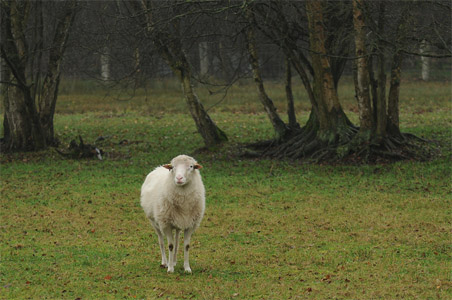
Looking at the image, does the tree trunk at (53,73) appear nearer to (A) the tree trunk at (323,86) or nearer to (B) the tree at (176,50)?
(B) the tree at (176,50)

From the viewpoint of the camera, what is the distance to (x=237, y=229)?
1193 centimetres

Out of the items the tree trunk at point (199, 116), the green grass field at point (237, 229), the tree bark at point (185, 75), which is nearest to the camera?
the green grass field at point (237, 229)

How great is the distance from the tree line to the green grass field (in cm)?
103

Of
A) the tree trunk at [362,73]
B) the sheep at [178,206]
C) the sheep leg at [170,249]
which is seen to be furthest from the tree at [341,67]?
the sheep leg at [170,249]

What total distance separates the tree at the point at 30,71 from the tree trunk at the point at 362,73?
29.5 ft

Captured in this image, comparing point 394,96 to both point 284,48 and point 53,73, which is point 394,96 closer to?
point 284,48

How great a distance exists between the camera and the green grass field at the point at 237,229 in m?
8.21

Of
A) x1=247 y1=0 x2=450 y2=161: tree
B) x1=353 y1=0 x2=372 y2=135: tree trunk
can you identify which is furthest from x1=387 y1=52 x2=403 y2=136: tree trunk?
x1=353 y1=0 x2=372 y2=135: tree trunk

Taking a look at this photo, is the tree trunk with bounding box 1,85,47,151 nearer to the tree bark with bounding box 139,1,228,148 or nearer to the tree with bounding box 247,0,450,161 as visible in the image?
the tree bark with bounding box 139,1,228,148

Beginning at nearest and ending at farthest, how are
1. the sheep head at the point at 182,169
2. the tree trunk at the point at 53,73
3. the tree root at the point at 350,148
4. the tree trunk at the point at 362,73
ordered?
1. the sheep head at the point at 182,169
2. the tree trunk at the point at 362,73
3. the tree root at the point at 350,148
4. the tree trunk at the point at 53,73

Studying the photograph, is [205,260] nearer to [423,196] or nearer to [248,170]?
[423,196]

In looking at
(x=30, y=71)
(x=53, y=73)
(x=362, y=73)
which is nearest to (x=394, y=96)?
(x=362, y=73)

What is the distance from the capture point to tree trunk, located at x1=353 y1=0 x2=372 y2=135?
16641 mm

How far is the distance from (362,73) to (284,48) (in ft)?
8.80
